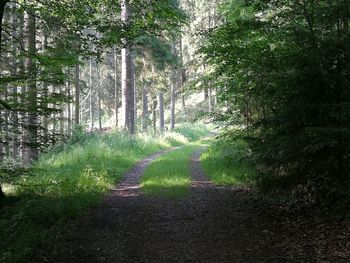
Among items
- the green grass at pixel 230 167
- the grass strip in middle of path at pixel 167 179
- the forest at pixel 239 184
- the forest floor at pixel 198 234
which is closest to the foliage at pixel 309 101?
the forest at pixel 239 184

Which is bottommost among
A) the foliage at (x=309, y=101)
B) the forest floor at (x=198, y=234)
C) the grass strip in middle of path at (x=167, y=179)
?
the forest floor at (x=198, y=234)

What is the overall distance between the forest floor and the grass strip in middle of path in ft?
2.41

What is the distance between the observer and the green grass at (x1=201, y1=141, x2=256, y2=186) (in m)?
12.0

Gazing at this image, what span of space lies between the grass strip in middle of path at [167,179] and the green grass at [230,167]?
0.91m

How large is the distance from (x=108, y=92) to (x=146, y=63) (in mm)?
17490

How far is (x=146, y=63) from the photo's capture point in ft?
88.9

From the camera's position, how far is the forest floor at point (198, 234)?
6.22 m

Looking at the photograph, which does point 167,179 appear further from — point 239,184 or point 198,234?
point 198,234

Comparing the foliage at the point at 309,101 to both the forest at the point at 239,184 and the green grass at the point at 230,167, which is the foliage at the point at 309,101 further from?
the green grass at the point at 230,167

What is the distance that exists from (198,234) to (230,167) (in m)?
6.71

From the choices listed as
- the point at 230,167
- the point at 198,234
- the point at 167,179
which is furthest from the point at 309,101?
the point at 230,167

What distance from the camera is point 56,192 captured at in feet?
32.8

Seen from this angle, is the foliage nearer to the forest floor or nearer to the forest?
the forest

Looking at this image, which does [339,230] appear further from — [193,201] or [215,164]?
[215,164]
